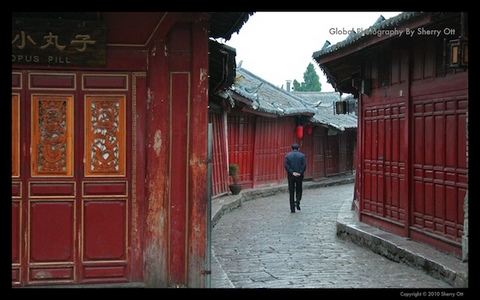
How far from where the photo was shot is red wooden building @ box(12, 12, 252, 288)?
7891 millimetres

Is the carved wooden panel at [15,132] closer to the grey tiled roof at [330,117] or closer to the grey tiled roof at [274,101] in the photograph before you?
the grey tiled roof at [274,101]

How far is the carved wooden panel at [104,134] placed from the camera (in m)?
8.00

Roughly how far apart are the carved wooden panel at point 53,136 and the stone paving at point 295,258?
2516 mm

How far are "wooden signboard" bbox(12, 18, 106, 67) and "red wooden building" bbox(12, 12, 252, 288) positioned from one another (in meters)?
0.04

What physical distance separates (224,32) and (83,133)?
3.40 metres

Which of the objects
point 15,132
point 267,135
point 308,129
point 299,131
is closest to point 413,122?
point 15,132

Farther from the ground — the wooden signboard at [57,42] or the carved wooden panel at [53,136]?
the wooden signboard at [57,42]

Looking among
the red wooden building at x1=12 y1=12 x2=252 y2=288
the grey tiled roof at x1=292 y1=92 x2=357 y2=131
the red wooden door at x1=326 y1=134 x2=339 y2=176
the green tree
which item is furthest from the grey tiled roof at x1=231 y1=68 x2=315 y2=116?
the green tree

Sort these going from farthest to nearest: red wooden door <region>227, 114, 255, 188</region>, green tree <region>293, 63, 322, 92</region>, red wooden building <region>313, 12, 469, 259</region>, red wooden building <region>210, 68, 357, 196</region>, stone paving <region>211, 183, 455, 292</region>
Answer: green tree <region>293, 63, 322, 92</region> < red wooden door <region>227, 114, 255, 188</region> < red wooden building <region>210, 68, 357, 196</region> < red wooden building <region>313, 12, 469, 259</region> < stone paving <region>211, 183, 455, 292</region>

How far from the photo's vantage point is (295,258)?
11.4 m

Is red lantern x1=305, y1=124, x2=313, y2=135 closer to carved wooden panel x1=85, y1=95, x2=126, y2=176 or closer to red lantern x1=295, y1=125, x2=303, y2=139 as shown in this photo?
red lantern x1=295, y1=125, x2=303, y2=139

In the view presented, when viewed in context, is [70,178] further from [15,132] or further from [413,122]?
[413,122]

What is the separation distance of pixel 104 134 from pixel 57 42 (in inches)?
47.1

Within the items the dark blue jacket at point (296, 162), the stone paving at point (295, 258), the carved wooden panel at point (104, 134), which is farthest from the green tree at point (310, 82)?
the carved wooden panel at point (104, 134)
